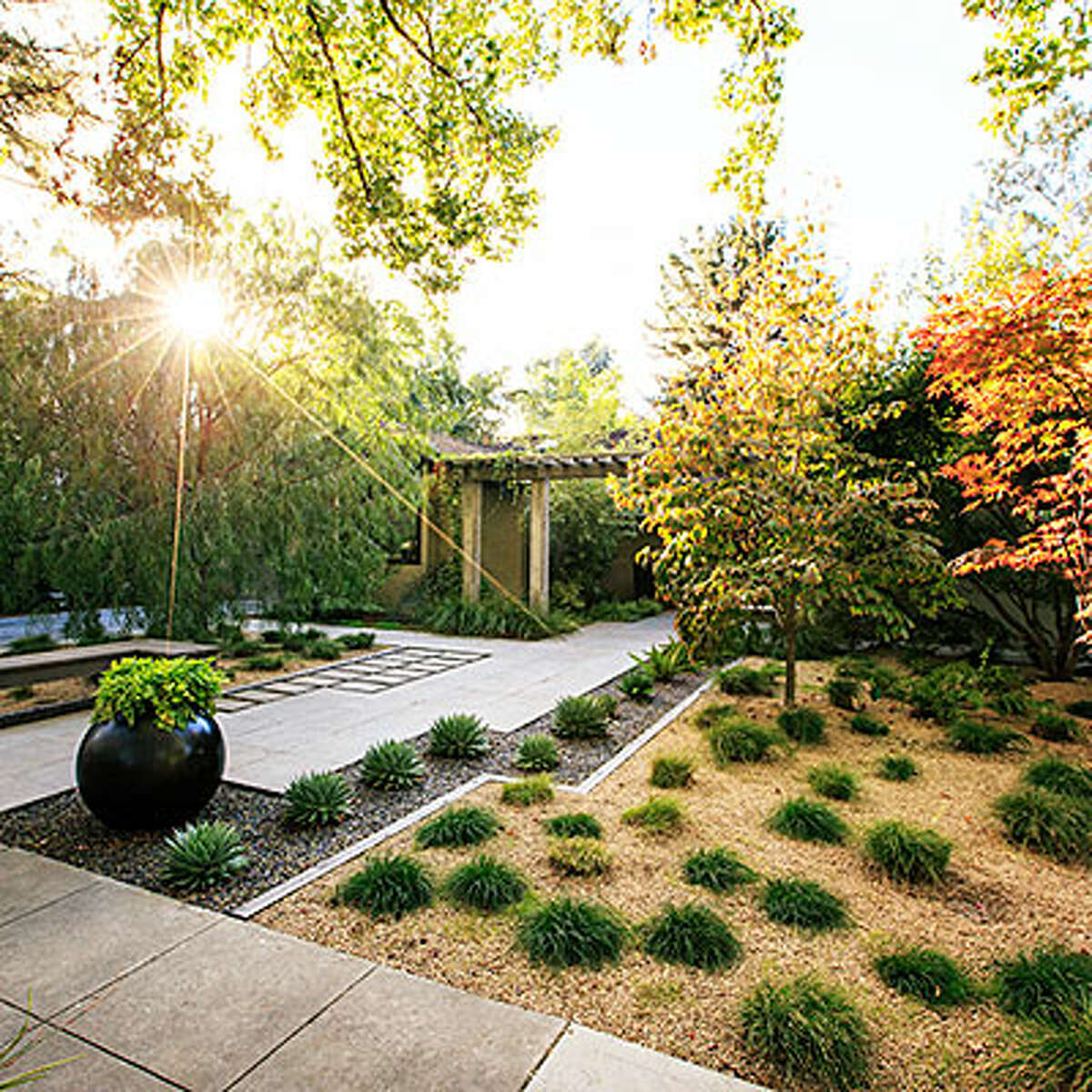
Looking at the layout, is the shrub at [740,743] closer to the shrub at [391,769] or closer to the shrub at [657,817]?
the shrub at [657,817]

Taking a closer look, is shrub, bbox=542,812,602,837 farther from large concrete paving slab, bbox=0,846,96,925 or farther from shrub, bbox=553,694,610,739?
large concrete paving slab, bbox=0,846,96,925

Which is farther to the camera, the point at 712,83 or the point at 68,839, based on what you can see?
the point at 712,83

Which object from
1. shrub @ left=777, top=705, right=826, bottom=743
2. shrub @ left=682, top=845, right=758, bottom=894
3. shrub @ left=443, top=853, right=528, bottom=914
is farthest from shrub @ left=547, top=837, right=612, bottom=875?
shrub @ left=777, top=705, right=826, bottom=743

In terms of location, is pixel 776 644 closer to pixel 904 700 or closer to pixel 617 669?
pixel 617 669

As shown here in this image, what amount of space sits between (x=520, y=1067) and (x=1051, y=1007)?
1.80 m

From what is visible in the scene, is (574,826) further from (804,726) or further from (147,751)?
(804,726)

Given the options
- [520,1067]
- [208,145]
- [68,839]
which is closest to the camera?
[520,1067]

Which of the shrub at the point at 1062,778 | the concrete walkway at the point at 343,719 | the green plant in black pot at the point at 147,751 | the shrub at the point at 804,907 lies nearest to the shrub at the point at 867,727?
the shrub at the point at 1062,778

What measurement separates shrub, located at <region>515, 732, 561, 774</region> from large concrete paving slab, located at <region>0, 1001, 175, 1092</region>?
9.98 ft

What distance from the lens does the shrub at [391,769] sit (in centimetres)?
449

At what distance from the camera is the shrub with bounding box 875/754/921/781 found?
4.62 meters

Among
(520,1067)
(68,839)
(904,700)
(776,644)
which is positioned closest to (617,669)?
(776,644)

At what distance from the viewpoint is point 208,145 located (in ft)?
18.4

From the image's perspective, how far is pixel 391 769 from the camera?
4.51 meters
